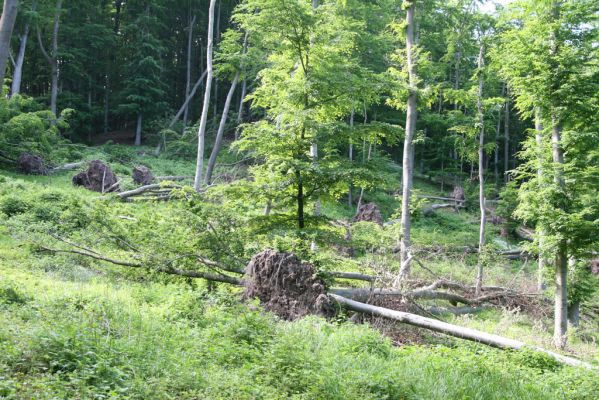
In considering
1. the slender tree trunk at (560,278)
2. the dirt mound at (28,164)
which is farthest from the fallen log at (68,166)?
the slender tree trunk at (560,278)

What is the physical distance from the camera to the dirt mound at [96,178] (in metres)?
19.0

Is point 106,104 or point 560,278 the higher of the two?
point 106,104

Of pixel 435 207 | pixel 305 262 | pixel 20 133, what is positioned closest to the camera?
pixel 305 262

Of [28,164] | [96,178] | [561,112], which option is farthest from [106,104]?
[561,112]

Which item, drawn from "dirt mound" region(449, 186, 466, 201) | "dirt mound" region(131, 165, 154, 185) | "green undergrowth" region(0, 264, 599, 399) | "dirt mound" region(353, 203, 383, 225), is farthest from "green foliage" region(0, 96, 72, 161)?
"dirt mound" region(449, 186, 466, 201)

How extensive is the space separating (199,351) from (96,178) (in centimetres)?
1556

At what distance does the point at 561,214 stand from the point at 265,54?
1378cm

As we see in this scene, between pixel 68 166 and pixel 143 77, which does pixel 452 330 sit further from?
pixel 143 77

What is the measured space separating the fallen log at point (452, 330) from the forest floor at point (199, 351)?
0.18 meters

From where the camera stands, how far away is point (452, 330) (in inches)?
340

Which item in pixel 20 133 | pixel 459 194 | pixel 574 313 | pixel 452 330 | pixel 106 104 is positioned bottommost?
pixel 574 313

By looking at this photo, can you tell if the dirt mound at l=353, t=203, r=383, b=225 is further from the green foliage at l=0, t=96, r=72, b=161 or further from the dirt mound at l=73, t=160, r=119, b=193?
the green foliage at l=0, t=96, r=72, b=161

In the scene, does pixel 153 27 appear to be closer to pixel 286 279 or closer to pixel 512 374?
pixel 286 279

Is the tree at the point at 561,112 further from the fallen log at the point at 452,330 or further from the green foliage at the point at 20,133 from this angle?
the green foliage at the point at 20,133
